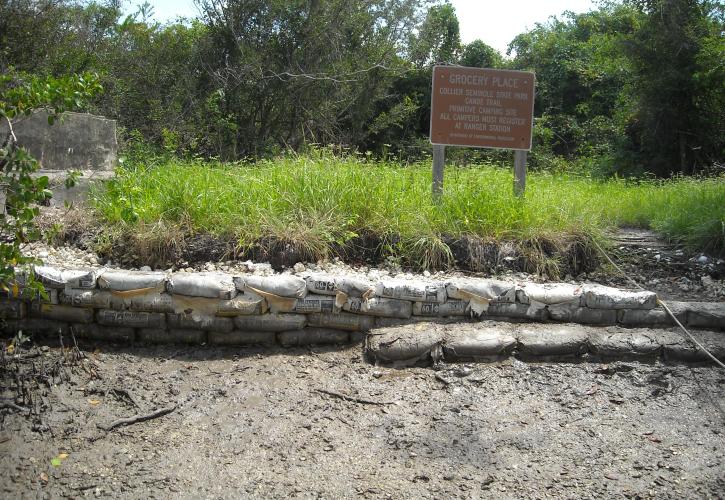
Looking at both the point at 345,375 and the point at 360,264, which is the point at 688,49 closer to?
the point at 360,264

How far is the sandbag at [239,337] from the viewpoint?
4445 millimetres

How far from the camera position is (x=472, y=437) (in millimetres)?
3541

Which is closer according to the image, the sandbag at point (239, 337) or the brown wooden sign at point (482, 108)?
the sandbag at point (239, 337)

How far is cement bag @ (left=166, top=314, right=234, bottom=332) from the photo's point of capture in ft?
14.4

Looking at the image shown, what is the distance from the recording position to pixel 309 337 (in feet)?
14.6

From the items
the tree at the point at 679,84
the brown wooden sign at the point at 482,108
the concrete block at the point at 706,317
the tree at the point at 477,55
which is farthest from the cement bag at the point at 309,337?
the tree at the point at 477,55

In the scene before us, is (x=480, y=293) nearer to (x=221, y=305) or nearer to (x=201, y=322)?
(x=221, y=305)

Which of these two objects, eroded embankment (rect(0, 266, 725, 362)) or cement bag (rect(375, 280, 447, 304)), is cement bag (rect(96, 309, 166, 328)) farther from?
cement bag (rect(375, 280, 447, 304))

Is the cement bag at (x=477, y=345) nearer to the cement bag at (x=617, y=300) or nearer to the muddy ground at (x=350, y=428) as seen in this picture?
the muddy ground at (x=350, y=428)

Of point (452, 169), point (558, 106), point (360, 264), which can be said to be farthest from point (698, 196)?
point (558, 106)

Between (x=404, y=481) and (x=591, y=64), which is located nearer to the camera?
(x=404, y=481)

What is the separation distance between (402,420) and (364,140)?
8.72 meters

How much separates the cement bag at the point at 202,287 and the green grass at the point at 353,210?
25.2 inches

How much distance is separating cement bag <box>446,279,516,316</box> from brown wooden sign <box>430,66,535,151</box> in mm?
1587
